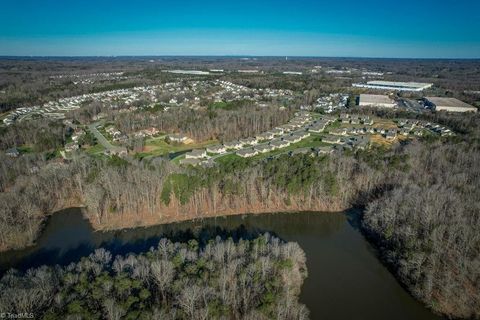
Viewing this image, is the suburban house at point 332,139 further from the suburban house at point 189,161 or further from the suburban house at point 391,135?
the suburban house at point 189,161

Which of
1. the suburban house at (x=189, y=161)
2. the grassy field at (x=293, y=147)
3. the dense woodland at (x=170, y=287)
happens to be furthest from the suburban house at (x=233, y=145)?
the dense woodland at (x=170, y=287)

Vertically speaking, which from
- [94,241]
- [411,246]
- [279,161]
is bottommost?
[94,241]

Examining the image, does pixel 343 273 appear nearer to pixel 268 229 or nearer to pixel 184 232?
pixel 268 229

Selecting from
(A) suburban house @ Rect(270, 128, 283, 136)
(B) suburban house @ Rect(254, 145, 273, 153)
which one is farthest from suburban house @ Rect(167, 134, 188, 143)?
(A) suburban house @ Rect(270, 128, 283, 136)

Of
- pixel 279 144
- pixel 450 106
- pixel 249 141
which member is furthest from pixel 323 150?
pixel 450 106

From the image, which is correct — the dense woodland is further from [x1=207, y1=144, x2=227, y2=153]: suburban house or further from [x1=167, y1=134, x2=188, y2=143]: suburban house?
[x1=167, y1=134, x2=188, y2=143]: suburban house

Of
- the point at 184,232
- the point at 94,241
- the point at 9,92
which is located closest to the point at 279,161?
the point at 184,232

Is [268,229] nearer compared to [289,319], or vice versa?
[289,319]
